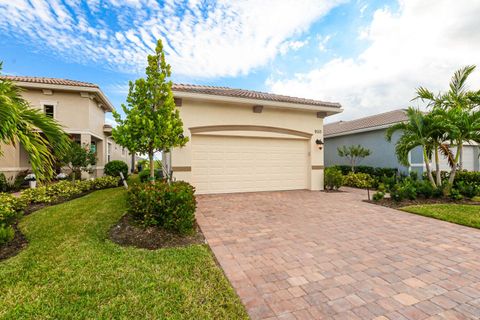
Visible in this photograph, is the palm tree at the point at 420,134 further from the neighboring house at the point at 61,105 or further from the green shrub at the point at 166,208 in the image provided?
the neighboring house at the point at 61,105

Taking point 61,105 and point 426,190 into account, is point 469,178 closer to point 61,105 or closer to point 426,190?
point 426,190

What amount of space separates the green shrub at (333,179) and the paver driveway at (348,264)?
168 inches

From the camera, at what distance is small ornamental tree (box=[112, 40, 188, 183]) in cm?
506

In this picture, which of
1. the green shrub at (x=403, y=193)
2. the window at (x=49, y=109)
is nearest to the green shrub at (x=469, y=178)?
the green shrub at (x=403, y=193)

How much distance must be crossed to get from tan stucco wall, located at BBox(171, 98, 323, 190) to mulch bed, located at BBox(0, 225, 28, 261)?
4457 mm

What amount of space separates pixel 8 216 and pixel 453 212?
11449mm

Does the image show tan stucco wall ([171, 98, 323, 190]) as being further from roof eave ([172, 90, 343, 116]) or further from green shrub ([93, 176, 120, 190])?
green shrub ([93, 176, 120, 190])

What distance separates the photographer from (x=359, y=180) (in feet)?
37.8

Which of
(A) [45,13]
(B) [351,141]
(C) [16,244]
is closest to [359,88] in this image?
(B) [351,141]

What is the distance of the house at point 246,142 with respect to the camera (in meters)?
8.30

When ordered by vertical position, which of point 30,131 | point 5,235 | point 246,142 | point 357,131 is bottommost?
point 5,235

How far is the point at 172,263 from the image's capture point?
310 cm

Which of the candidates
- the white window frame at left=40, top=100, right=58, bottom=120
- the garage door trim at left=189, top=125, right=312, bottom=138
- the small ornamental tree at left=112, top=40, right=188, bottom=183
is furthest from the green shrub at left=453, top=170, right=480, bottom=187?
the white window frame at left=40, top=100, right=58, bottom=120

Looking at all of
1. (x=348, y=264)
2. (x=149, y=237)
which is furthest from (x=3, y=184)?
(x=348, y=264)
